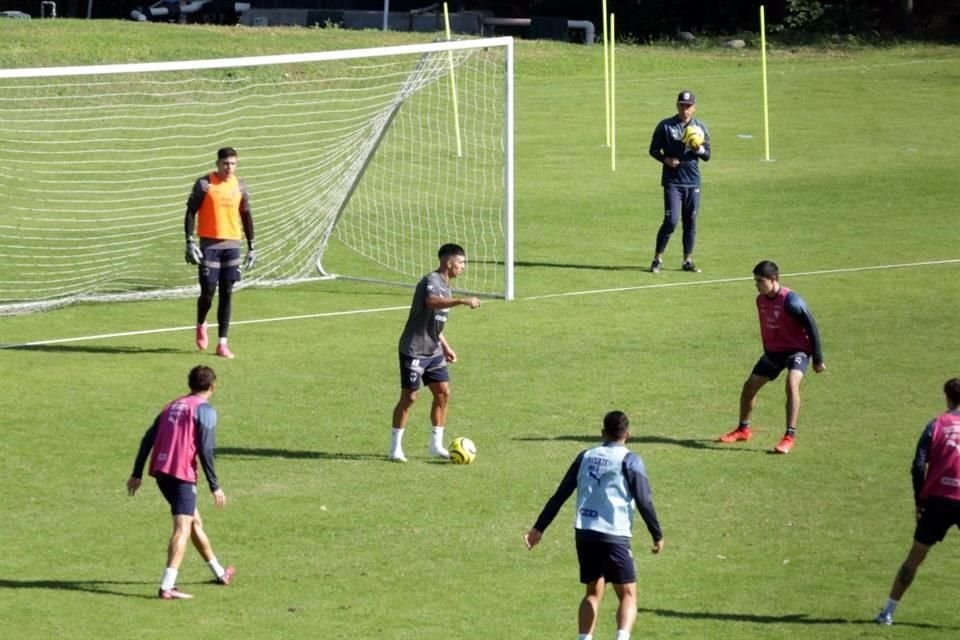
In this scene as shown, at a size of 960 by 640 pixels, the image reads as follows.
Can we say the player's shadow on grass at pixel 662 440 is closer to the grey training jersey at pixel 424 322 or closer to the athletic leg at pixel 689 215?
the grey training jersey at pixel 424 322

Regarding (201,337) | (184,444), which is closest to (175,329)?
(201,337)

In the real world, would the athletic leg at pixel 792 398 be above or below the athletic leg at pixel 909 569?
above

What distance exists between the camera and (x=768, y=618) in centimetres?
1265

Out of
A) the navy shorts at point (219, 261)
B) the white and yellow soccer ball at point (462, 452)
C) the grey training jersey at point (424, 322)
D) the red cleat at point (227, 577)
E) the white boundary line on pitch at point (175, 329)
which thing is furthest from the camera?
the white boundary line on pitch at point (175, 329)

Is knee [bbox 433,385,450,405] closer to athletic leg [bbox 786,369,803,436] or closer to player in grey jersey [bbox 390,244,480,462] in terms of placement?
player in grey jersey [bbox 390,244,480,462]

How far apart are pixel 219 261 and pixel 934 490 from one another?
10.8m

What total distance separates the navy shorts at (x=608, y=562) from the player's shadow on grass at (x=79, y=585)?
3.45 metres

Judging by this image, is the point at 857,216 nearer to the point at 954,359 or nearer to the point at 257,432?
the point at 954,359

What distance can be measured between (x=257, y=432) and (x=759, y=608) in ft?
A: 21.7

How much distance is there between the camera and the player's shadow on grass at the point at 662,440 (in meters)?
17.3

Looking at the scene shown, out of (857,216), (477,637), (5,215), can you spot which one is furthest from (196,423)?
(857,216)

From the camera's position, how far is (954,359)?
21.0 meters

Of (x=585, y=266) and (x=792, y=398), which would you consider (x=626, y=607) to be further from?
(x=585, y=266)

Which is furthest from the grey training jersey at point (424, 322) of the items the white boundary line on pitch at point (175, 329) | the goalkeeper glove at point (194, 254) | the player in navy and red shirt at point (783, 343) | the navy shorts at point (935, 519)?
the white boundary line on pitch at point (175, 329)
